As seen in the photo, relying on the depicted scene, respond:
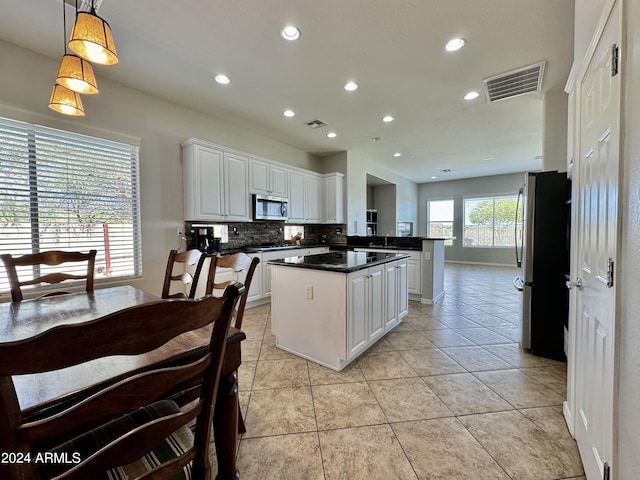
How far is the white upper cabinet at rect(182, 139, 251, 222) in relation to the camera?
12.1ft

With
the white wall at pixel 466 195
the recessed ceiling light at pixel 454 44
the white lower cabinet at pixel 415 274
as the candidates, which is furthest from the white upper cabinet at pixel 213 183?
the white wall at pixel 466 195

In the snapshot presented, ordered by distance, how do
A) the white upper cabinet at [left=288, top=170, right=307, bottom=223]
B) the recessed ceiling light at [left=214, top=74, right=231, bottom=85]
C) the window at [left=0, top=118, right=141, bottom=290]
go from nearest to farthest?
1. the window at [left=0, top=118, right=141, bottom=290]
2. the recessed ceiling light at [left=214, top=74, right=231, bottom=85]
3. the white upper cabinet at [left=288, top=170, right=307, bottom=223]

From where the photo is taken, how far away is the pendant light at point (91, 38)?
132 centimetres

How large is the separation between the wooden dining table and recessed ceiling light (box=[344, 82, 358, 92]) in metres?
3.08

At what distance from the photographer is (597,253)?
1.17 meters

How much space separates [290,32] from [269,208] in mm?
2831

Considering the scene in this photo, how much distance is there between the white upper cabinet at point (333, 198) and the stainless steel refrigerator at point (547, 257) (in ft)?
12.3

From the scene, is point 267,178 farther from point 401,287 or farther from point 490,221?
point 490,221

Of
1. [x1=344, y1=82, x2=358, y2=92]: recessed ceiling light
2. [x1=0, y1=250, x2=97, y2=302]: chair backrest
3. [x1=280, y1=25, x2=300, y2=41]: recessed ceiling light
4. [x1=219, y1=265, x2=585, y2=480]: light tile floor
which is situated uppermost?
[x1=344, y1=82, x2=358, y2=92]: recessed ceiling light

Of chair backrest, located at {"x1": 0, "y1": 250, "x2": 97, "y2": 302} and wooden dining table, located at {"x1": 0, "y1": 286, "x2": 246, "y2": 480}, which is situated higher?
chair backrest, located at {"x1": 0, "y1": 250, "x2": 97, "y2": 302}

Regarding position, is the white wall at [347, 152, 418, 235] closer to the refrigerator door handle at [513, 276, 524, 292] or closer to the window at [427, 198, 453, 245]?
the window at [427, 198, 453, 245]

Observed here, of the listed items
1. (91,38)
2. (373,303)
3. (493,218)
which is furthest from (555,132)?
(493,218)

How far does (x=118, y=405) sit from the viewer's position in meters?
0.63

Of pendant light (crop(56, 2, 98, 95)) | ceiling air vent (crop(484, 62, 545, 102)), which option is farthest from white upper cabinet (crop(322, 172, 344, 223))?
pendant light (crop(56, 2, 98, 95))
